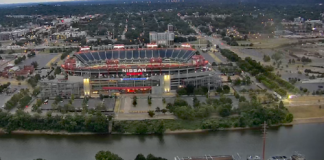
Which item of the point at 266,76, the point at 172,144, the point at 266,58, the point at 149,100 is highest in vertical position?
the point at 266,58

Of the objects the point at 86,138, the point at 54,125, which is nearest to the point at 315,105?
the point at 86,138

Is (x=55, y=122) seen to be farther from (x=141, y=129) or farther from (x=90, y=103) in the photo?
(x=141, y=129)

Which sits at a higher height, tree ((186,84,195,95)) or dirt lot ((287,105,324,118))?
tree ((186,84,195,95))

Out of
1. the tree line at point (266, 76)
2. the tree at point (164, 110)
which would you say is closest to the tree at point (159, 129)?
the tree at point (164, 110)

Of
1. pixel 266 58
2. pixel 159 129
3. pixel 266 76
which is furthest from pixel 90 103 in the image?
pixel 266 58

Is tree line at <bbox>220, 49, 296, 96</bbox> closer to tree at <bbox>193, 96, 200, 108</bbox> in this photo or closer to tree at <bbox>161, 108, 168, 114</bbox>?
tree at <bbox>193, 96, 200, 108</bbox>

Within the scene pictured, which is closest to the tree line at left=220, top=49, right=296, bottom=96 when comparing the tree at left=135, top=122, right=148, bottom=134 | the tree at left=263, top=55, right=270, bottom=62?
the tree at left=263, top=55, right=270, bottom=62
